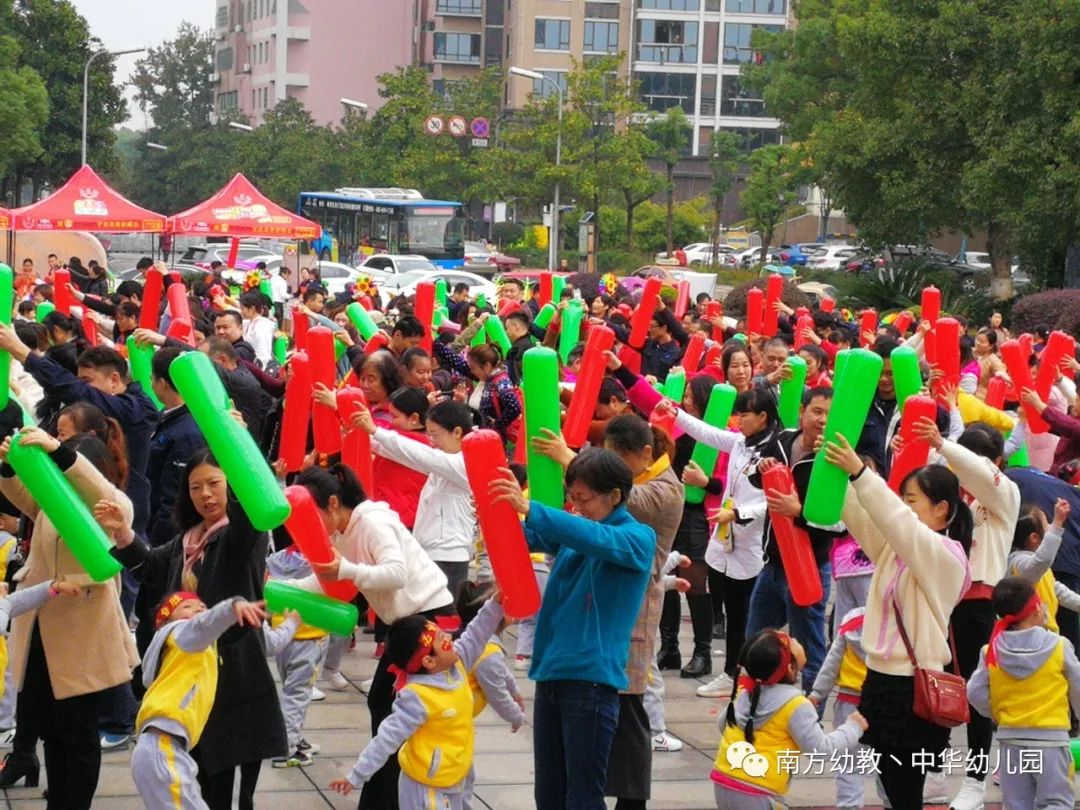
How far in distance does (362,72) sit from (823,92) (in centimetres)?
4703

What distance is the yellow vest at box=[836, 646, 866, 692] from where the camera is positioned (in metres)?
6.04

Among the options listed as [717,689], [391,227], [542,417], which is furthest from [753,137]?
[542,417]

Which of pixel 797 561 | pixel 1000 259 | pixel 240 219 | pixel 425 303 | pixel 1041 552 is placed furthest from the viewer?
pixel 1000 259

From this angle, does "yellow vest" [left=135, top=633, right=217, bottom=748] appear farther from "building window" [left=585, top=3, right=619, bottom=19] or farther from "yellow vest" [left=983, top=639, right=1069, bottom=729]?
"building window" [left=585, top=3, right=619, bottom=19]

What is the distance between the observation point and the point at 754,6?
3031 inches

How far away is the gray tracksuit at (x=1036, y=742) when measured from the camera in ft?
18.6

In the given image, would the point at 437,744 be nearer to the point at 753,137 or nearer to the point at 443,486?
the point at 443,486

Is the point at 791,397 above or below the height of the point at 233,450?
below

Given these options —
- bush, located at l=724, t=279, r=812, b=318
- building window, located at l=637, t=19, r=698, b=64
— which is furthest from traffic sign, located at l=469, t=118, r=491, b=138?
bush, located at l=724, t=279, r=812, b=318

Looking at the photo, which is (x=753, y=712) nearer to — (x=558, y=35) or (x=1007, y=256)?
(x=1007, y=256)

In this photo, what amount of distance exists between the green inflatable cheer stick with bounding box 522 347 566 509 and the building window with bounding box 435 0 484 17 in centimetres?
7818

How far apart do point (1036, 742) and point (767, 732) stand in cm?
116

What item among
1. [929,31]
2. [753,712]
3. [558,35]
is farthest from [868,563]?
[558,35]

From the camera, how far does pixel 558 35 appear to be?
247 feet
